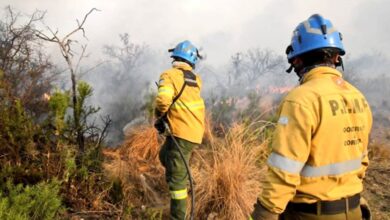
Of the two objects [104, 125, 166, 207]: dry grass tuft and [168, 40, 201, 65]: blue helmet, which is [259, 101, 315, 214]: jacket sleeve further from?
[104, 125, 166, 207]: dry grass tuft

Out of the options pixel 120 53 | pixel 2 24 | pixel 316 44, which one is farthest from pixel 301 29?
pixel 120 53

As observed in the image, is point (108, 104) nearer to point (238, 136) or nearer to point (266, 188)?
point (238, 136)

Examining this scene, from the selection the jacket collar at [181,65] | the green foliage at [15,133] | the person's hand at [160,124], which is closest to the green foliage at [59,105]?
the green foliage at [15,133]

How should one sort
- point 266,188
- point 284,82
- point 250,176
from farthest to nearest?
point 284,82
point 250,176
point 266,188

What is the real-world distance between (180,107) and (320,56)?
8.04ft

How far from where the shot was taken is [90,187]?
443 cm

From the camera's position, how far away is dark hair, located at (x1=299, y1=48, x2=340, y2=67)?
221cm

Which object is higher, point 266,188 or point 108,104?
point 108,104

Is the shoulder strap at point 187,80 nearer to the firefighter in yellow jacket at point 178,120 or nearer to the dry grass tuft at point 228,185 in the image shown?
the firefighter in yellow jacket at point 178,120

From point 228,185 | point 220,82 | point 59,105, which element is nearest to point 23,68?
point 59,105

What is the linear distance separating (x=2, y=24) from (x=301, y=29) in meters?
5.41

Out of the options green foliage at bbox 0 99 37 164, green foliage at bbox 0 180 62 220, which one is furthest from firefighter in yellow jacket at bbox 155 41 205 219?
green foliage at bbox 0 99 37 164

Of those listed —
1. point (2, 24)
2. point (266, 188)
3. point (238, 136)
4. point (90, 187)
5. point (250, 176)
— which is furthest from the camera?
point (2, 24)

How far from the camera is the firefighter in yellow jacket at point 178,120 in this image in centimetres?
435
